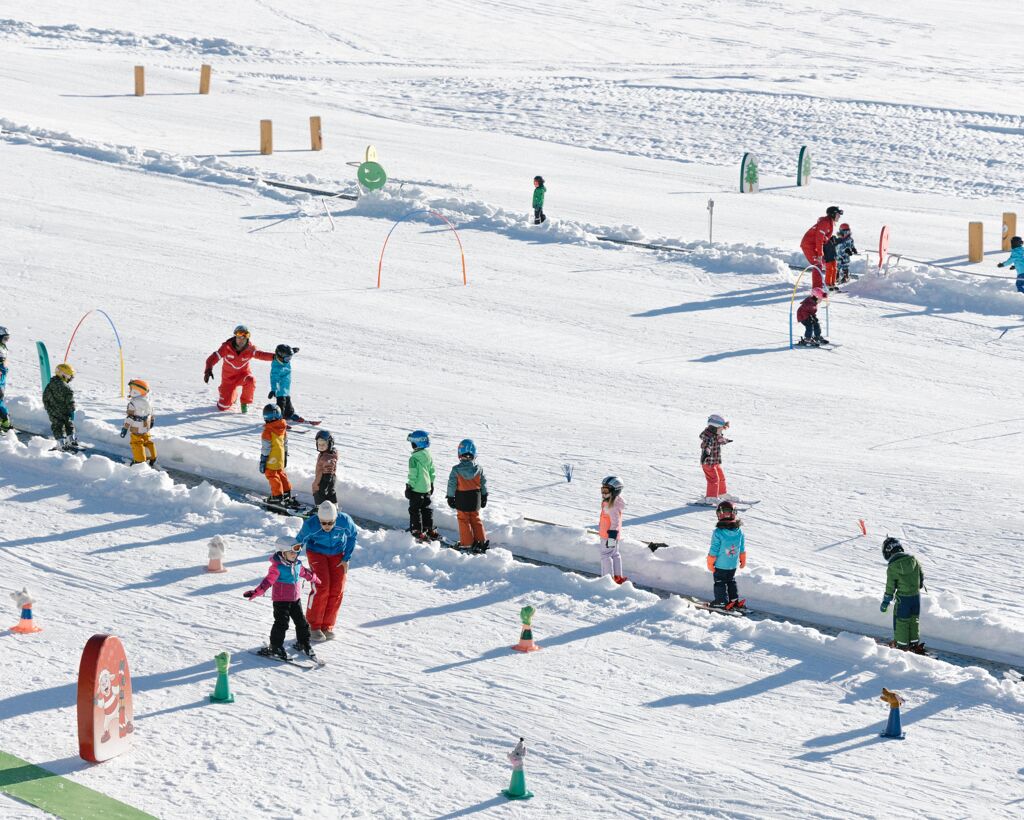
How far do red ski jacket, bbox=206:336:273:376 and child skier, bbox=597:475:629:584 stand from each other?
5939mm

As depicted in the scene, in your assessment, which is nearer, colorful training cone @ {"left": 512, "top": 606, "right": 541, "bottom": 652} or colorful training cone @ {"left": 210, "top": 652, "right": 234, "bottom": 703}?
colorful training cone @ {"left": 210, "top": 652, "right": 234, "bottom": 703}

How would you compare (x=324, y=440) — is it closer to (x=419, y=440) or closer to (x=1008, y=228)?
(x=419, y=440)

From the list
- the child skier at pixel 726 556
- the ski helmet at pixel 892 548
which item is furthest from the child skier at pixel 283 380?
the ski helmet at pixel 892 548

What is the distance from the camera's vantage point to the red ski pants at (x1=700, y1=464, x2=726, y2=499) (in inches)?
576

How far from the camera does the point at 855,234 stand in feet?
85.0

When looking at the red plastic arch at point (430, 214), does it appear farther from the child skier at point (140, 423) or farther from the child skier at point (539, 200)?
the child skier at point (140, 423)

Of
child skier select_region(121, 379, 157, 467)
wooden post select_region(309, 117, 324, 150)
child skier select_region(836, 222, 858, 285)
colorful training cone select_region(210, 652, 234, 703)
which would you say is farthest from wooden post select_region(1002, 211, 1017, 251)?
colorful training cone select_region(210, 652, 234, 703)

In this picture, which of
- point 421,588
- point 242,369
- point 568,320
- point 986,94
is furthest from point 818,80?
point 421,588

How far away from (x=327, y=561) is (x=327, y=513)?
0.48m

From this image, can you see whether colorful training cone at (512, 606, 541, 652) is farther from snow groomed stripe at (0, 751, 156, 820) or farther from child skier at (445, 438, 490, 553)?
snow groomed stripe at (0, 751, 156, 820)

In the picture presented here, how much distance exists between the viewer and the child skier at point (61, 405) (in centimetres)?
1563

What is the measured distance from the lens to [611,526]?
41.5 ft

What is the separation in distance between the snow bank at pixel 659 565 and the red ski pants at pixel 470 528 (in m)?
0.37

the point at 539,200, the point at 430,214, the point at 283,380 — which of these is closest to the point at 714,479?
the point at 283,380
